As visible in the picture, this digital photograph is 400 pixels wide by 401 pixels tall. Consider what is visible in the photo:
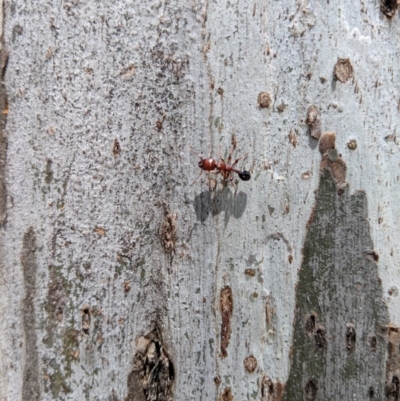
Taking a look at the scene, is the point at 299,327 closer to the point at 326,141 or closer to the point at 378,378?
the point at 378,378

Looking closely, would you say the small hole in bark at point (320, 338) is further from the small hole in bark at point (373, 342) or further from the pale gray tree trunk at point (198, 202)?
the small hole in bark at point (373, 342)

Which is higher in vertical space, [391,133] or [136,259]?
[391,133]

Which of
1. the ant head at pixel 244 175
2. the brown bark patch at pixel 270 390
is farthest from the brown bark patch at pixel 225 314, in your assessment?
the ant head at pixel 244 175

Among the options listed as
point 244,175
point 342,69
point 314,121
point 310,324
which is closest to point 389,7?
point 342,69

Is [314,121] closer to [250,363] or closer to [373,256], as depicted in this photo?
[373,256]

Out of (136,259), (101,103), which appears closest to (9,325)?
(136,259)

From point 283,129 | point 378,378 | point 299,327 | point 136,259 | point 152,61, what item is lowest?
point 378,378

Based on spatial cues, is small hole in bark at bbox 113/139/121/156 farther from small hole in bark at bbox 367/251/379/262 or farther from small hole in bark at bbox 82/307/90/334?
small hole in bark at bbox 367/251/379/262

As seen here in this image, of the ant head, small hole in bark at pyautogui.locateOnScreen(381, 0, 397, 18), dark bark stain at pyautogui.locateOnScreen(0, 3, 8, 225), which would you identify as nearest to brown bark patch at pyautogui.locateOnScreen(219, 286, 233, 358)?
the ant head
